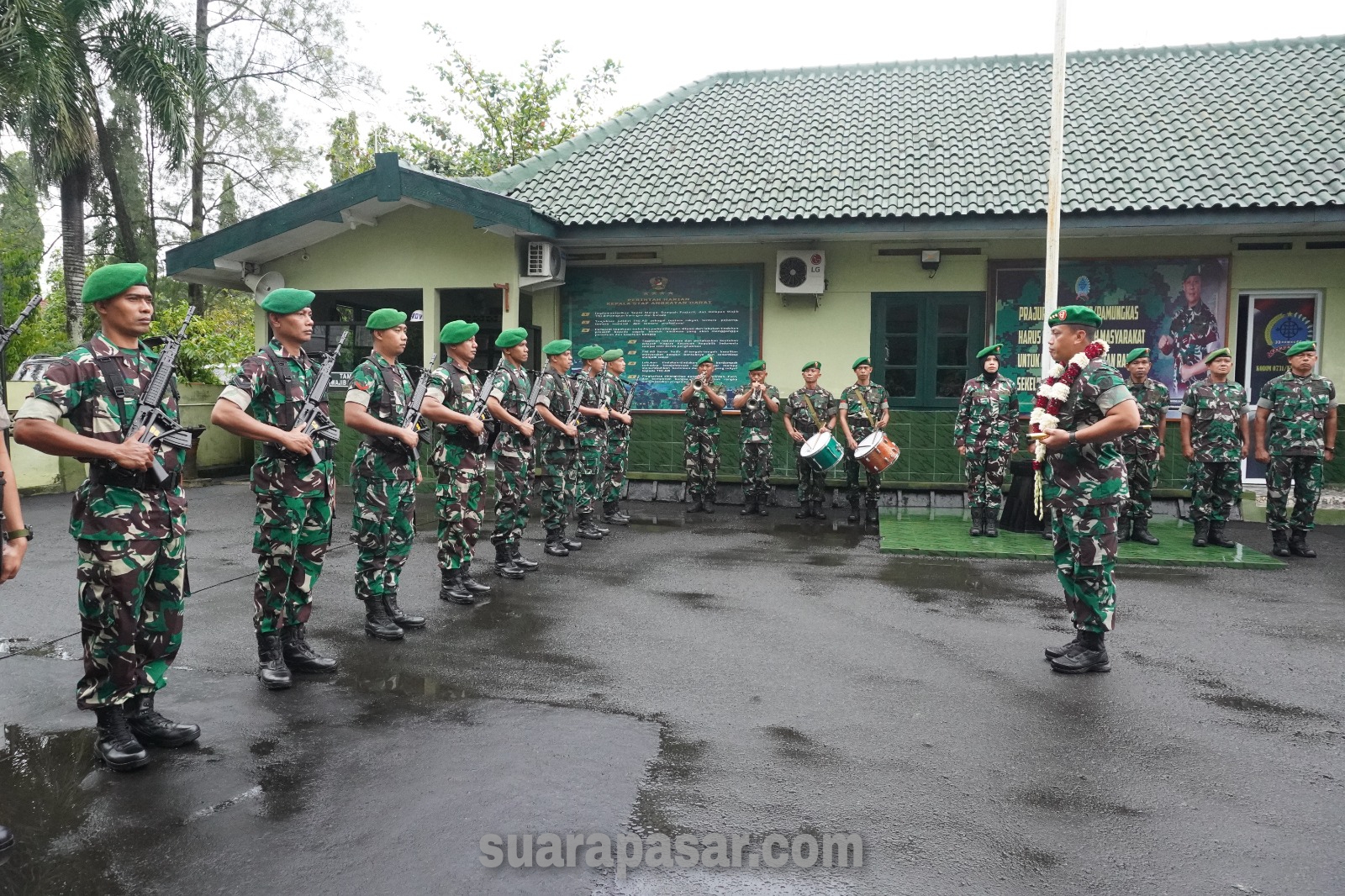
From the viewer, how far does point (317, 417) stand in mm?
4367

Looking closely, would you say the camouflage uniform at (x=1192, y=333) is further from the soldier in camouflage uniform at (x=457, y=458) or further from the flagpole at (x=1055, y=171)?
the soldier in camouflage uniform at (x=457, y=458)

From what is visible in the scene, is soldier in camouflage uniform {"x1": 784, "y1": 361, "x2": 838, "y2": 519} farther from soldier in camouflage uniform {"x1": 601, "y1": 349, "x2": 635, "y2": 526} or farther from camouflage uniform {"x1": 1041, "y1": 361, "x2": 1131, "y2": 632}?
camouflage uniform {"x1": 1041, "y1": 361, "x2": 1131, "y2": 632}

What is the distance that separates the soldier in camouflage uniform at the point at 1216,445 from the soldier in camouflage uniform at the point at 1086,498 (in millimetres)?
4553

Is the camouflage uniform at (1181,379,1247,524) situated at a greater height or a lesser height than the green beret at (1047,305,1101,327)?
lesser

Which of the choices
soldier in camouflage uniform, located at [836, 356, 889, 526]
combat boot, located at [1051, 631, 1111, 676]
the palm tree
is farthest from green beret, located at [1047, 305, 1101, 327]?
the palm tree

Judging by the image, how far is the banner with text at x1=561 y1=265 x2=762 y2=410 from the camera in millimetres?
11758

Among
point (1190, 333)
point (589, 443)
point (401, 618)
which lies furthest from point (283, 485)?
point (1190, 333)

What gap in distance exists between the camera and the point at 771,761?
11.7 feet

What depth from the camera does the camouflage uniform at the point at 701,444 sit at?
10.7 m

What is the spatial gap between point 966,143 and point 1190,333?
388 cm

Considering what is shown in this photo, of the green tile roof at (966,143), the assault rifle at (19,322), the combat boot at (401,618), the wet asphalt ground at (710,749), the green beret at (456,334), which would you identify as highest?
the green tile roof at (966,143)

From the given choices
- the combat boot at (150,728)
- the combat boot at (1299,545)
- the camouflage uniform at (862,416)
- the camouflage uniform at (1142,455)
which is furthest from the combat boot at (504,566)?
the combat boot at (1299,545)

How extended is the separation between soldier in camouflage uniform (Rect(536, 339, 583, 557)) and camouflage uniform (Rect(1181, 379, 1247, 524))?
6.06 m

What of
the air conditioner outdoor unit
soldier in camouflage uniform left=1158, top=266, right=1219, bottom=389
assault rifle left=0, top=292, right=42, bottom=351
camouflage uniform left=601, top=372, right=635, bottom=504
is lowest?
camouflage uniform left=601, top=372, right=635, bottom=504
